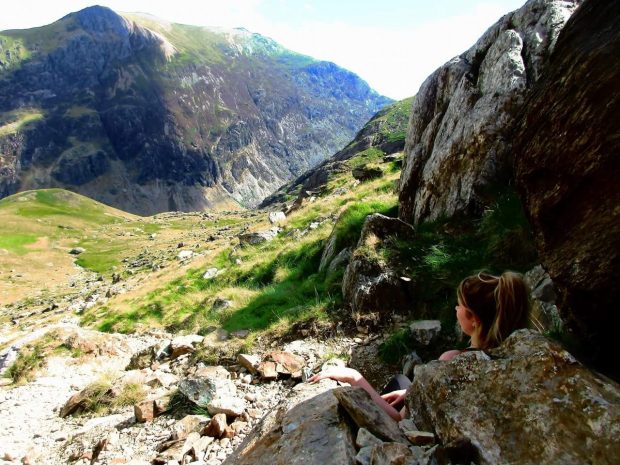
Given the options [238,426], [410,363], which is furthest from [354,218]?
[238,426]

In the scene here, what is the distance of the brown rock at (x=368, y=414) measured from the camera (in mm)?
4346

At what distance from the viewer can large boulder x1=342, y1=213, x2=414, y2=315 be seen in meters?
11.0

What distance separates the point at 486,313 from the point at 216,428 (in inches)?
214

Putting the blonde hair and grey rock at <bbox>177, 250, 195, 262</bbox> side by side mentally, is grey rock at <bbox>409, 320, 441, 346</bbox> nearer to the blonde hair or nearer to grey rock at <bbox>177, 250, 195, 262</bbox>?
the blonde hair

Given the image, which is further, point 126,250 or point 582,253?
point 126,250

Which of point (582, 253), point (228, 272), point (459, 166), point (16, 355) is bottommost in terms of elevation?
point (16, 355)

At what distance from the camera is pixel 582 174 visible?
429cm

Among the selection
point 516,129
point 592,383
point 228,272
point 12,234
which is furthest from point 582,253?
point 12,234

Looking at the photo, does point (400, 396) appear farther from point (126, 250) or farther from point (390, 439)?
point (126, 250)

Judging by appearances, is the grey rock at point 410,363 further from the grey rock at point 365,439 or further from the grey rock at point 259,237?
the grey rock at point 259,237

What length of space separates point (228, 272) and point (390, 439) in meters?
20.3

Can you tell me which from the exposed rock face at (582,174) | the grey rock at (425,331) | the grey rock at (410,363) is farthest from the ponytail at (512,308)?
the grey rock at (425,331)

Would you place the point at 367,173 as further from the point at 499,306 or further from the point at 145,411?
the point at 499,306

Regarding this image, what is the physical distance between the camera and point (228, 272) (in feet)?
78.2
